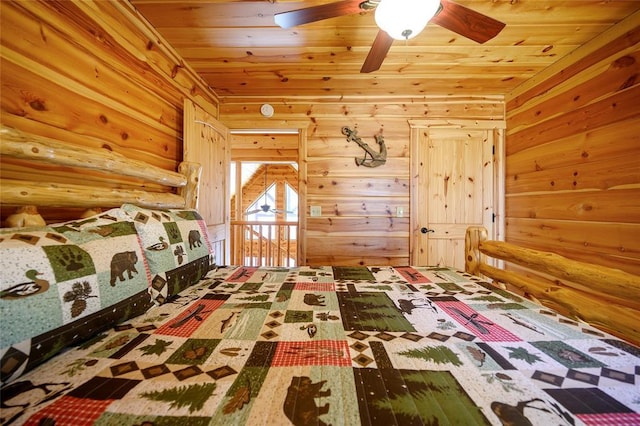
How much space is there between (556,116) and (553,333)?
2293mm

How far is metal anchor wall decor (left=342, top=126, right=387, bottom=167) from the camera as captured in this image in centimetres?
286

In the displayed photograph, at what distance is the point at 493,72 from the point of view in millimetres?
2398

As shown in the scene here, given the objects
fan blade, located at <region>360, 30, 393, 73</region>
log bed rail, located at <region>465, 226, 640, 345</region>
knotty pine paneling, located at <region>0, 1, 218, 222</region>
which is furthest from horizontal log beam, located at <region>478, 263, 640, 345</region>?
knotty pine paneling, located at <region>0, 1, 218, 222</region>

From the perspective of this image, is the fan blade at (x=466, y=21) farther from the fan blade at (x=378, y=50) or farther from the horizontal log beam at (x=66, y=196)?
the horizontal log beam at (x=66, y=196)

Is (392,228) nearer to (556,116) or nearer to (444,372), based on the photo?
(556,116)

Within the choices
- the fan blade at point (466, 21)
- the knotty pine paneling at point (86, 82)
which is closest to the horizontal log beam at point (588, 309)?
the fan blade at point (466, 21)

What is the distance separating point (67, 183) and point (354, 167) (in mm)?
2377

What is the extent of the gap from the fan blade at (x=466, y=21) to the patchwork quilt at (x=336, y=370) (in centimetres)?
135

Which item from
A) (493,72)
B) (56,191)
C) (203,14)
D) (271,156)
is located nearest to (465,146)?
(493,72)

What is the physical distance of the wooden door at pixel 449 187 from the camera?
114 inches

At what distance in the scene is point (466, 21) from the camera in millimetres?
1251

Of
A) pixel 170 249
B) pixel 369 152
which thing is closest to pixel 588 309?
pixel 170 249

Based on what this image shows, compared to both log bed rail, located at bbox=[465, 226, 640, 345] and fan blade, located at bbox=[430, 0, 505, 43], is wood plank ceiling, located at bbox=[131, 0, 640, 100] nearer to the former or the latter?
fan blade, located at bbox=[430, 0, 505, 43]

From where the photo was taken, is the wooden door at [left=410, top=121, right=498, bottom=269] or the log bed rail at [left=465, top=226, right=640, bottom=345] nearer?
the log bed rail at [left=465, top=226, right=640, bottom=345]
